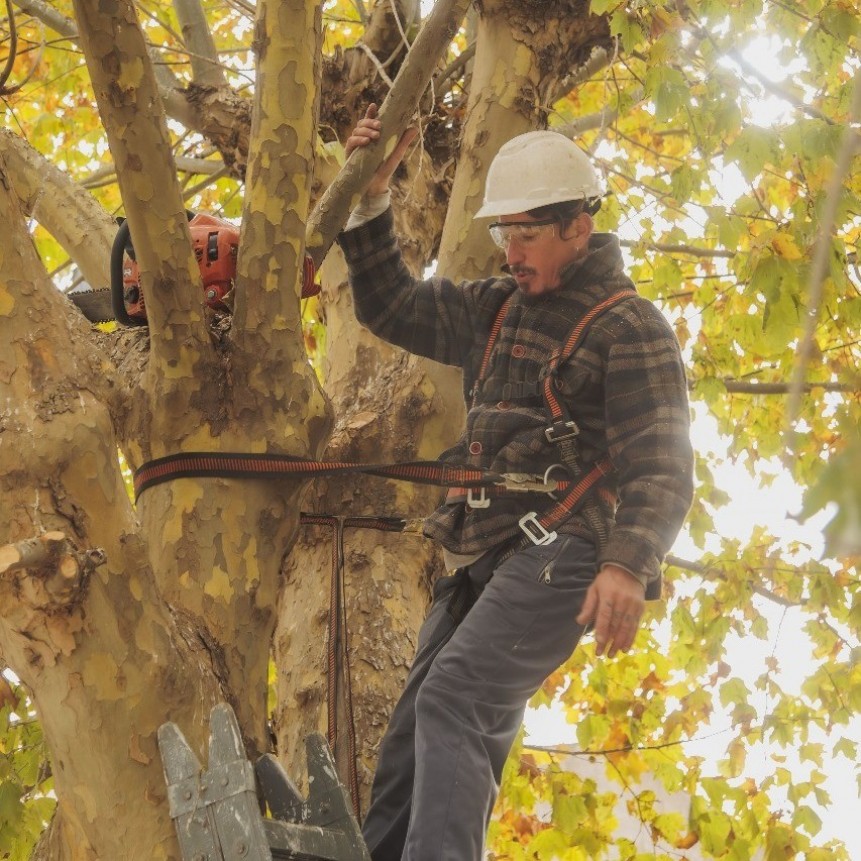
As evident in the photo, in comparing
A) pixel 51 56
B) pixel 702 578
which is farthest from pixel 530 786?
pixel 51 56

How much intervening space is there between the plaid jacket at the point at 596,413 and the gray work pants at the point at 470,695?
0.41 feet

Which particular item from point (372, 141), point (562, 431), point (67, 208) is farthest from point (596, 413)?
point (67, 208)

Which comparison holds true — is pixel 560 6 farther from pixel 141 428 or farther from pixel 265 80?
pixel 141 428

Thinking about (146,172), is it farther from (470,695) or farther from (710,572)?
(710,572)

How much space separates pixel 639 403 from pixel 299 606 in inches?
58.8

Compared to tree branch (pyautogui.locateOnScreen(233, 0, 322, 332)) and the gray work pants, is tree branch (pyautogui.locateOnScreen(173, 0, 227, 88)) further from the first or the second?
the gray work pants

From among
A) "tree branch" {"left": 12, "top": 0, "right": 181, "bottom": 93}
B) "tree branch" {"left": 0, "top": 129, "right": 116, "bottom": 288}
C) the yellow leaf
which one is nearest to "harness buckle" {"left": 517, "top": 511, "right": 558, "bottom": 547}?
the yellow leaf

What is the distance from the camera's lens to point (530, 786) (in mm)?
5758

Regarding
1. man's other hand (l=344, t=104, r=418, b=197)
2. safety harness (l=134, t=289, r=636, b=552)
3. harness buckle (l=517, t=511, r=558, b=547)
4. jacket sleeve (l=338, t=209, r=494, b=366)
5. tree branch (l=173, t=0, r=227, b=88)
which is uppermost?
tree branch (l=173, t=0, r=227, b=88)

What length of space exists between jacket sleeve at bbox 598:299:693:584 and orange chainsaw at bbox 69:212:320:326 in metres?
0.92

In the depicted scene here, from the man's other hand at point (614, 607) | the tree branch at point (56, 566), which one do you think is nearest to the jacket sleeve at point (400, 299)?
the man's other hand at point (614, 607)

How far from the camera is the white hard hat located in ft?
10.1

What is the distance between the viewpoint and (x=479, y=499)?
2861 millimetres

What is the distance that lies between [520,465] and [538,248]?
60cm
